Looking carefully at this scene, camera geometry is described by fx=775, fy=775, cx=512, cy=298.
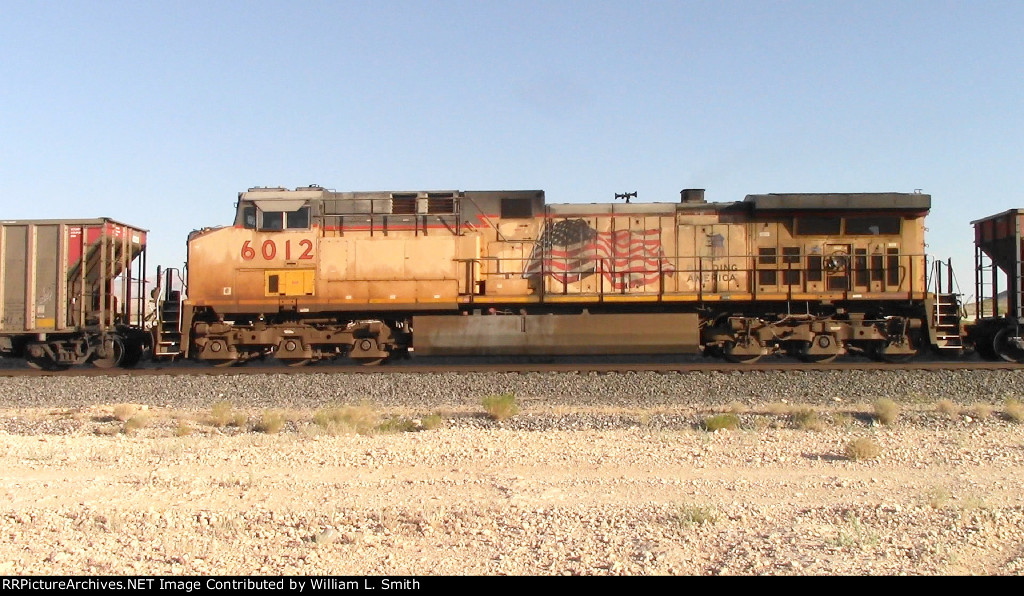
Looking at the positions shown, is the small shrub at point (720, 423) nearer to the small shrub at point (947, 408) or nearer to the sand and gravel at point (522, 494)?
the sand and gravel at point (522, 494)

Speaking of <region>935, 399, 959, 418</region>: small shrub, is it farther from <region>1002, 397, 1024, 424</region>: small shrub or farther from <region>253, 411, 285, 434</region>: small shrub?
<region>253, 411, 285, 434</region>: small shrub

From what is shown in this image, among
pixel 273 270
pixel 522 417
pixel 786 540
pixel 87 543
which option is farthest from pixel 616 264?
pixel 87 543

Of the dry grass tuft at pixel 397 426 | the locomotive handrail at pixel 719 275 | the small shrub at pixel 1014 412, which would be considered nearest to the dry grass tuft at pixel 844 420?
the small shrub at pixel 1014 412

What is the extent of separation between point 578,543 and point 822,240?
477 inches

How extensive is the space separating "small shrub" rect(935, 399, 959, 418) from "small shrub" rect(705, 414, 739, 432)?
10.1 feet

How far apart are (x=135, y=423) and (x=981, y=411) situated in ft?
36.4

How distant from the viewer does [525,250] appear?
1530 centimetres

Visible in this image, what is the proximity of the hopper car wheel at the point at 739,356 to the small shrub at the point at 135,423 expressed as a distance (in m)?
10.2

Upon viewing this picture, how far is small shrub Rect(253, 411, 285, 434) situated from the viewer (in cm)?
968

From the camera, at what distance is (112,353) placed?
15547 millimetres

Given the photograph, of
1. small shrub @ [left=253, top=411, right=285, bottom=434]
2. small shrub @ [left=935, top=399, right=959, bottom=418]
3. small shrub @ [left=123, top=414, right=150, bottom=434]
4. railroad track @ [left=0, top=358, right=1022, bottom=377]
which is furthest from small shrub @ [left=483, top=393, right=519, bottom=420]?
small shrub @ [left=935, top=399, right=959, bottom=418]

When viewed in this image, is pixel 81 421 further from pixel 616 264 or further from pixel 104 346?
pixel 616 264

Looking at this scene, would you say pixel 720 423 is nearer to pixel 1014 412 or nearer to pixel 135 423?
pixel 1014 412

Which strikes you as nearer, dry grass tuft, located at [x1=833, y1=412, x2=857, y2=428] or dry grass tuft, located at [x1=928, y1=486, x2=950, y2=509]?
dry grass tuft, located at [x1=928, y1=486, x2=950, y2=509]
